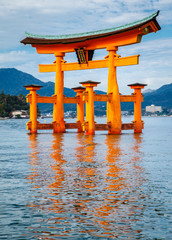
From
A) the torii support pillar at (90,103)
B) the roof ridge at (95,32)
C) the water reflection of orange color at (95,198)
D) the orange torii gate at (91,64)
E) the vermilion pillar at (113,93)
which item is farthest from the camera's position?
the vermilion pillar at (113,93)

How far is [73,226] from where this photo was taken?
671cm

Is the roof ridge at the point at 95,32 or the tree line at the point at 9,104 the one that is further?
the tree line at the point at 9,104

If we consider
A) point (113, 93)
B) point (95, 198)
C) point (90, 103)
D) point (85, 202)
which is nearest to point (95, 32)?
point (113, 93)

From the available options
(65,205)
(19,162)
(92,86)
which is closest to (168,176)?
(65,205)

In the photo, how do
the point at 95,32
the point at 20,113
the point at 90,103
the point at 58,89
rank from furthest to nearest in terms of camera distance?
the point at 20,113 < the point at 58,89 < the point at 95,32 < the point at 90,103

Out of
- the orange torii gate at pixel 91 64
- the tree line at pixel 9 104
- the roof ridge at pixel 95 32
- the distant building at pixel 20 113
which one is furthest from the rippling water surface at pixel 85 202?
the distant building at pixel 20 113

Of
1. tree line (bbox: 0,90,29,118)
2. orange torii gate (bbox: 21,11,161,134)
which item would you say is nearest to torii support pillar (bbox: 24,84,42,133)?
orange torii gate (bbox: 21,11,161,134)

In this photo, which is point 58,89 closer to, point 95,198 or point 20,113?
point 95,198

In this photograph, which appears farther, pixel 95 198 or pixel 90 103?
pixel 90 103

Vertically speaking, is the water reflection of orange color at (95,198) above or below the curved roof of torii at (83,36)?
below

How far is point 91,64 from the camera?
110 ft

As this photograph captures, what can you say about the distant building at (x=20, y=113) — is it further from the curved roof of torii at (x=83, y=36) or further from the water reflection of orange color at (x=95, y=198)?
the water reflection of orange color at (x=95, y=198)

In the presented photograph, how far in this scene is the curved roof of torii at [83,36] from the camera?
94.6 ft

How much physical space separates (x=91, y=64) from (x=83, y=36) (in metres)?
2.63
